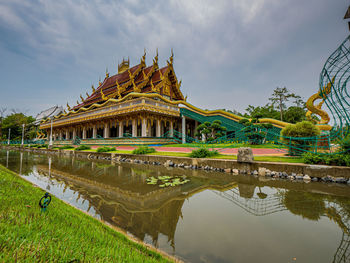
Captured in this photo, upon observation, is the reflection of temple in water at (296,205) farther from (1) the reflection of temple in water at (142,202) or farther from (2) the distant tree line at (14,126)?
(2) the distant tree line at (14,126)

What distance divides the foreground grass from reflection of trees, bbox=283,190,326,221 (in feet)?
8.75

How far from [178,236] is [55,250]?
4.86 feet

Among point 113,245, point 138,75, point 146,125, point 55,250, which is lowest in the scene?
point 113,245

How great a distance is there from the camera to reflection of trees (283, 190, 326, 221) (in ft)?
9.62

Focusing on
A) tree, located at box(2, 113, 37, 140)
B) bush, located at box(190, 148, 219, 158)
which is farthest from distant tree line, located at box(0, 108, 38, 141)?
bush, located at box(190, 148, 219, 158)

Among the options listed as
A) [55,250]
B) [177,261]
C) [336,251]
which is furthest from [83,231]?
[336,251]

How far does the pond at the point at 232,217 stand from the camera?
6.57ft

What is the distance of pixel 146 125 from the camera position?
18.5 metres

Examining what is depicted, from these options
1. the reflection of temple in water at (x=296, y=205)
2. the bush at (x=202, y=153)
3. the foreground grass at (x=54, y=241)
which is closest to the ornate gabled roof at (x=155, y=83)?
the bush at (x=202, y=153)

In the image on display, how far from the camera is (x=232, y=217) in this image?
291 centimetres

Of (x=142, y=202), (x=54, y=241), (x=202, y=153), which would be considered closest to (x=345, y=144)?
(x=202, y=153)

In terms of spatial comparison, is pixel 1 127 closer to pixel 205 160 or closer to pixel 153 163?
pixel 153 163

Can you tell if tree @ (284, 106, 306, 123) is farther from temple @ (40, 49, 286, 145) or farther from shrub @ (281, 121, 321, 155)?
shrub @ (281, 121, 321, 155)

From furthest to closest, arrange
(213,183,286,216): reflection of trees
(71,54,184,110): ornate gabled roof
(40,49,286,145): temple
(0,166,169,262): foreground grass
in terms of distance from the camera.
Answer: (71,54,184,110): ornate gabled roof, (40,49,286,145): temple, (213,183,286,216): reflection of trees, (0,166,169,262): foreground grass
